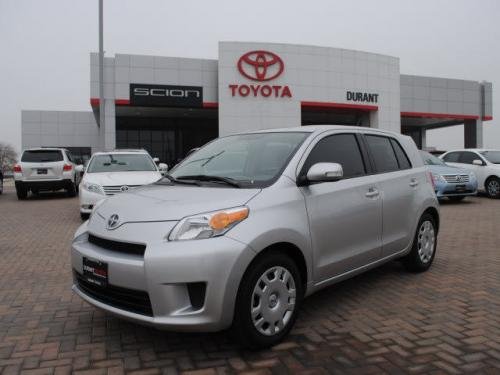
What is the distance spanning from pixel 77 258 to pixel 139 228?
732 mm

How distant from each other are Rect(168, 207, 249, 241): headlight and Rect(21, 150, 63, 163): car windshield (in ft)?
46.7

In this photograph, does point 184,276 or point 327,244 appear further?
point 327,244

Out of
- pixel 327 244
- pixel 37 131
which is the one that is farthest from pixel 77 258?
pixel 37 131

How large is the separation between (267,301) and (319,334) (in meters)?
0.66

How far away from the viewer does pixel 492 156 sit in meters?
15.5

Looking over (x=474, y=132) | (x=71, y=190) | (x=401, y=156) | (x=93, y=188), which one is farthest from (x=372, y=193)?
(x=474, y=132)

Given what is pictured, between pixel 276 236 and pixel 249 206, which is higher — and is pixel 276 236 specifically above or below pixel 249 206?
below

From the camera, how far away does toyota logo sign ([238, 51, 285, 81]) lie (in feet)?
95.6

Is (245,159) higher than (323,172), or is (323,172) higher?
(245,159)

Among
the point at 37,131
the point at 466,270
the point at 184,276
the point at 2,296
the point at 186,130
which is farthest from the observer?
the point at 37,131

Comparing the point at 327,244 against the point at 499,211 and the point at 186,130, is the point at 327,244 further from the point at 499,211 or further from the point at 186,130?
the point at 186,130

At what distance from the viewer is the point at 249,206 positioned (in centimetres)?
331

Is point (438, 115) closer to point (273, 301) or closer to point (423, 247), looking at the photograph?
point (423, 247)

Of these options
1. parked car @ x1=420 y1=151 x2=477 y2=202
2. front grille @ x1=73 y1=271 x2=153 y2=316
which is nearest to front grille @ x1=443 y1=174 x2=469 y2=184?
parked car @ x1=420 y1=151 x2=477 y2=202
